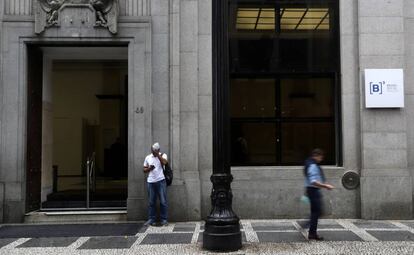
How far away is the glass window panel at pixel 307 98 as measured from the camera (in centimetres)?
1211

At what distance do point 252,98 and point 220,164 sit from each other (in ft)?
13.3

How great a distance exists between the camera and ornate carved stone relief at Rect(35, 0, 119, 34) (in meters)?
11.5

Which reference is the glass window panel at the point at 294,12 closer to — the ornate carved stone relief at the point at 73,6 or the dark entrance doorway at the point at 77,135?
the ornate carved stone relief at the point at 73,6

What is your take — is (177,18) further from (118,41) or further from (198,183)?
(198,183)

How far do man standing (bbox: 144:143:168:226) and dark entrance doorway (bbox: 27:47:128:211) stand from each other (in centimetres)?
158

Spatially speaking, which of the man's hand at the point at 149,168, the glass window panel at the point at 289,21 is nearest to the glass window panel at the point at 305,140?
the glass window panel at the point at 289,21

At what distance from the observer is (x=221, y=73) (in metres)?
8.53

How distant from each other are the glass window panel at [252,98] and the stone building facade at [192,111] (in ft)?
2.43

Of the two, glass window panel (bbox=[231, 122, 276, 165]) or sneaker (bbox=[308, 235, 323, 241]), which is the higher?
glass window panel (bbox=[231, 122, 276, 165])

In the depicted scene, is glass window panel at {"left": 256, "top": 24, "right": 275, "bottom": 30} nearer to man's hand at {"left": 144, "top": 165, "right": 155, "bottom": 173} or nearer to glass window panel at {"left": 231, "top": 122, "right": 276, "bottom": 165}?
glass window panel at {"left": 231, "top": 122, "right": 276, "bottom": 165}

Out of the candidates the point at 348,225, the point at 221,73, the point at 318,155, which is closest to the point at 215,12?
the point at 221,73

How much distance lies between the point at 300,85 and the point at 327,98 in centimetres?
77

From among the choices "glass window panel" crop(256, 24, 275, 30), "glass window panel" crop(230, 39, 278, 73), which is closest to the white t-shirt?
"glass window panel" crop(230, 39, 278, 73)

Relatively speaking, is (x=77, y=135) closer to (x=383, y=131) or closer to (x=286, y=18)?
(x=286, y=18)
